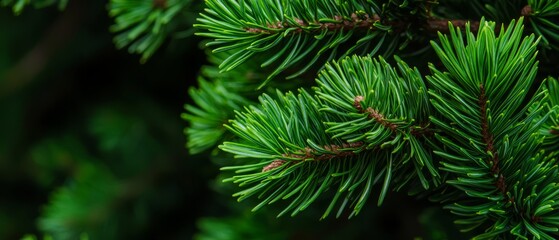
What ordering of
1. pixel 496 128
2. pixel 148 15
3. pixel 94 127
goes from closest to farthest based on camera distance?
pixel 496 128 < pixel 148 15 < pixel 94 127

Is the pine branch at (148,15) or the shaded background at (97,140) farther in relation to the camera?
the shaded background at (97,140)

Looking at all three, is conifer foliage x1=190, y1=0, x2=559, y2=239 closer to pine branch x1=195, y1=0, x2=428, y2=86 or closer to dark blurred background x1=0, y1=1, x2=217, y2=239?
pine branch x1=195, y1=0, x2=428, y2=86

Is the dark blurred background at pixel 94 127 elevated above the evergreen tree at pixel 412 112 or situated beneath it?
elevated above

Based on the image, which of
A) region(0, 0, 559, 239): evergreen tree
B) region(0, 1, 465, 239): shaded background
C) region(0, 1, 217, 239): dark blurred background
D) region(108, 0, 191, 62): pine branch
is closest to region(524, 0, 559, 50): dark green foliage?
region(0, 0, 559, 239): evergreen tree

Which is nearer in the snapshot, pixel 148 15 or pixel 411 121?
pixel 411 121

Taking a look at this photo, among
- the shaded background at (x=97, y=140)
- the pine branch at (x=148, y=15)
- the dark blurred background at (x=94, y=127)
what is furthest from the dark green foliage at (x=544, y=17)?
the dark blurred background at (x=94, y=127)

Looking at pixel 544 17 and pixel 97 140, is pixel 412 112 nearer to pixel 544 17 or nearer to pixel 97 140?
pixel 544 17

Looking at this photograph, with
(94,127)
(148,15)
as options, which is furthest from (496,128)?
(94,127)

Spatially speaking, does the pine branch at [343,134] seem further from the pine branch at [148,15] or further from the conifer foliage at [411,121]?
the pine branch at [148,15]
